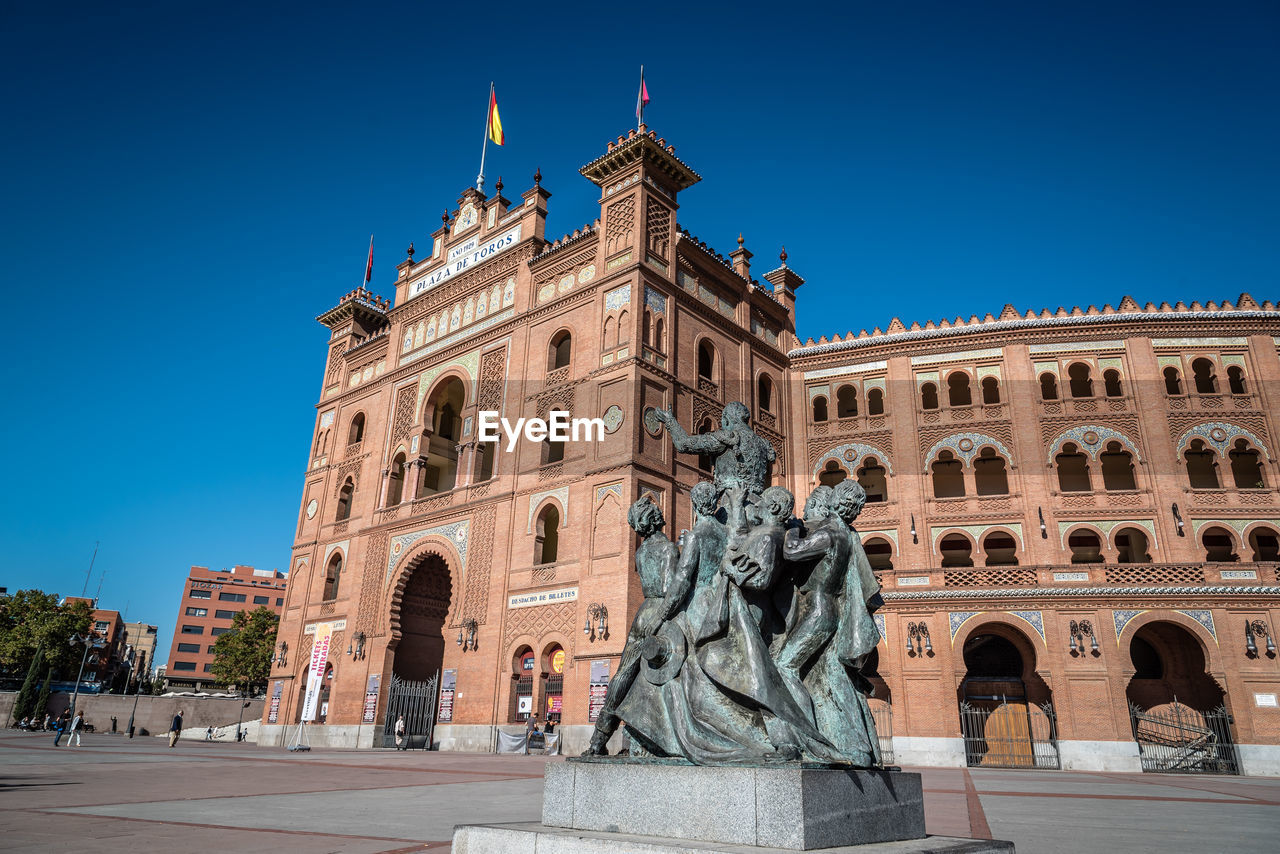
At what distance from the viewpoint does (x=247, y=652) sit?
4531 cm

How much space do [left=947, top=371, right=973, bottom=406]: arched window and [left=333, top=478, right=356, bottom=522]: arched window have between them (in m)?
21.1

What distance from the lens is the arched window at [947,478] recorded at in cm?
2661

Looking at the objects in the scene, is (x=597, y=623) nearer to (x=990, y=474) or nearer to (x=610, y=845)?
(x=990, y=474)

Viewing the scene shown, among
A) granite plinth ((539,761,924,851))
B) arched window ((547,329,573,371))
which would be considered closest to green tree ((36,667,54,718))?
arched window ((547,329,573,371))

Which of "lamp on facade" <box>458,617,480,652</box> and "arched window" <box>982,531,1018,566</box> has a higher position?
"arched window" <box>982,531,1018,566</box>

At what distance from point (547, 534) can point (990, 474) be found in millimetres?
14295

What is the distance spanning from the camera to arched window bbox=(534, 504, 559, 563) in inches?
890

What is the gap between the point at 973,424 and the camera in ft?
85.7

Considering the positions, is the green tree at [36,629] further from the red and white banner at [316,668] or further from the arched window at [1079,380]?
the arched window at [1079,380]

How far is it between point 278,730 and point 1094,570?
25.6 meters

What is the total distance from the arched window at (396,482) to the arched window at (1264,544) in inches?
1015

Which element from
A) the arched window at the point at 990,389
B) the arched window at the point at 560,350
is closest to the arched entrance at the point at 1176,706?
the arched window at the point at 990,389

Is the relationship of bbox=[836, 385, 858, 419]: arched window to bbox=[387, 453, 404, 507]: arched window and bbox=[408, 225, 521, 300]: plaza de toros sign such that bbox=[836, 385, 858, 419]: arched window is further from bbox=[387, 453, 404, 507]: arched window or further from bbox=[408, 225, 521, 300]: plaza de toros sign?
bbox=[387, 453, 404, 507]: arched window

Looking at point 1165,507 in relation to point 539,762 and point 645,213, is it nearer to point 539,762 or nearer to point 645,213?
point 645,213
